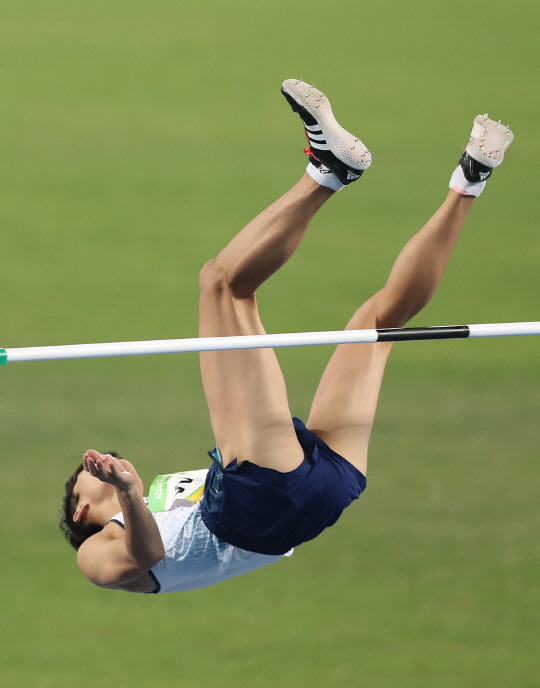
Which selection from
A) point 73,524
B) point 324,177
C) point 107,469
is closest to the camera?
point 107,469

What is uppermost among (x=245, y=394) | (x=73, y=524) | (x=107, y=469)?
(x=245, y=394)

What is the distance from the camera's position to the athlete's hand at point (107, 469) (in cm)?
270

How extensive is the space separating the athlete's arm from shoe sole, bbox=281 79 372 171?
3.34 feet

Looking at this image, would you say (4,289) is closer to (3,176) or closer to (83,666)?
(3,176)

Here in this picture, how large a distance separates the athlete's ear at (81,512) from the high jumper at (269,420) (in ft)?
0.61

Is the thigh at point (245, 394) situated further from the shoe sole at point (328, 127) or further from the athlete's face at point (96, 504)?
the athlete's face at point (96, 504)

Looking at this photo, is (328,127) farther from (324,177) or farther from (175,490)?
(175,490)

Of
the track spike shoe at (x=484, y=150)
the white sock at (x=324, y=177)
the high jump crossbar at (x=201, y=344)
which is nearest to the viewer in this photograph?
the high jump crossbar at (x=201, y=344)

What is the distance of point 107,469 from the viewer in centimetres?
272

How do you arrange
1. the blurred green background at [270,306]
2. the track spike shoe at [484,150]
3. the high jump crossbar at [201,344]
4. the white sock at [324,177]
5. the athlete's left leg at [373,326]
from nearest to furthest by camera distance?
the high jump crossbar at [201,344] → the white sock at [324,177] → the track spike shoe at [484,150] → the athlete's left leg at [373,326] → the blurred green background at [270,306]

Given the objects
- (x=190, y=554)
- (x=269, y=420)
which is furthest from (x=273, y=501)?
(x=190, y=554)

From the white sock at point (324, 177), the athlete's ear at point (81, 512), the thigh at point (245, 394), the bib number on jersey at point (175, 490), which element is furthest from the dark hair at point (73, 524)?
the white sock at point (324, 177)

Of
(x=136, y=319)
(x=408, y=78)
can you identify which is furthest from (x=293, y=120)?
(x=136, y=319)

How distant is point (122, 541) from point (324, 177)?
118 centimetres
